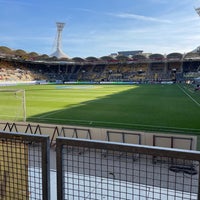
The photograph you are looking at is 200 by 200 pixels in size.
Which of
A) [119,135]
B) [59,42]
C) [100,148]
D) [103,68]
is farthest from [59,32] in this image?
[100,148]

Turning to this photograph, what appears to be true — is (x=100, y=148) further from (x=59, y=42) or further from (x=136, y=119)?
(x=59, y=42)

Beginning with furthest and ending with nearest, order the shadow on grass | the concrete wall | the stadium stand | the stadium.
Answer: the stadium stand → the shadow on grass → the concrete wall → the stadium

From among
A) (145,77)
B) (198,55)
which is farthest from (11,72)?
(198,55)

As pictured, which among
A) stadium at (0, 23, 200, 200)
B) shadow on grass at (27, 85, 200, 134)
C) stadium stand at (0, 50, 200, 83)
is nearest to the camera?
stadium at (0, 23, 200, 200)

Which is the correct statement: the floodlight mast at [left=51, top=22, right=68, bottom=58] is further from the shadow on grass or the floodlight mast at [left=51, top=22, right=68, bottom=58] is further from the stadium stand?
the shadow on grass

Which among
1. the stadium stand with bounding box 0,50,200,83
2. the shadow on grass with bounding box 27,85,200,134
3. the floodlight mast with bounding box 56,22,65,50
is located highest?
the floodlight mast with bounding box 56,22,65,50

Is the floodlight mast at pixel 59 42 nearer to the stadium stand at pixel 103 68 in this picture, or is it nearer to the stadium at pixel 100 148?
the stadium stand at pixel 103 68

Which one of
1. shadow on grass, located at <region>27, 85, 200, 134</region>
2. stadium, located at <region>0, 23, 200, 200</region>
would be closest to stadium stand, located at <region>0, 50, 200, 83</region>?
stadium, located at <region>0, 23, 200, 200</region>

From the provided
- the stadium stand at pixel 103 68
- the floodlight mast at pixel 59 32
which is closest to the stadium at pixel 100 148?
the stadium stand at pixel 103 68

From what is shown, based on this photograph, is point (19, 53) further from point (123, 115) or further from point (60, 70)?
point (123, 115)

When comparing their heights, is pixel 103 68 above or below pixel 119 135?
above

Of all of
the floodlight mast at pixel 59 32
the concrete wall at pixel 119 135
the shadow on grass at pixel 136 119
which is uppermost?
the floodlight mast at pixel 59 32

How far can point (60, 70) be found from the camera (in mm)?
92938

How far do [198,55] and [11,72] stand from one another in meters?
58.9
